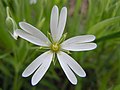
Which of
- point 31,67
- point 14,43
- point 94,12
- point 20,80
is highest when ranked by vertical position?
point 94,12

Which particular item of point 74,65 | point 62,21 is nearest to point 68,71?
point 74,65

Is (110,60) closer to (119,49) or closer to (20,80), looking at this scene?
(119,49)

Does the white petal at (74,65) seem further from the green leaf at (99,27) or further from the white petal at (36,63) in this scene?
the green leaf at (99,27)

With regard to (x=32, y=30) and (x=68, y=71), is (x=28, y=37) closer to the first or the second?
(x=32, y=30)

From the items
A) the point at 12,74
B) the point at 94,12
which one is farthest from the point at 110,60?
the point at 12,74

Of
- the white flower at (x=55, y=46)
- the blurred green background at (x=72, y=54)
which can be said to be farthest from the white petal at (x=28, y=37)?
the blurred green background at (x=72, y=54)

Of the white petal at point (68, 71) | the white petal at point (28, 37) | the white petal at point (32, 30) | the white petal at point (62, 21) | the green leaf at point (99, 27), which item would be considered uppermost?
the green leaf at point (99, 27)
